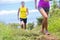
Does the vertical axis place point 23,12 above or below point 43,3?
below

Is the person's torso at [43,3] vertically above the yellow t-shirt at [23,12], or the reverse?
the person's torso at [43,3]

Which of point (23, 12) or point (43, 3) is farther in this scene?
point (23, 12)

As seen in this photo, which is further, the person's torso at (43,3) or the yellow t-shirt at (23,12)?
the yellow t-shirt at (23,12)

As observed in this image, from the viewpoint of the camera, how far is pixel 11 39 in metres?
6.70

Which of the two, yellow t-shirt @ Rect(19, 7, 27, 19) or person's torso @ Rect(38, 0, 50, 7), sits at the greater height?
person's torso @ Rect(38, 0, 50, 7)

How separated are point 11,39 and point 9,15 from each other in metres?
7.76

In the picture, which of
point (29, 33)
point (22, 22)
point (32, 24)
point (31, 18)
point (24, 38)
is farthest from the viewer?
point (32, 24)

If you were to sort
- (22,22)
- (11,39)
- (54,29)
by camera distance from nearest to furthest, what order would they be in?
(11,39) < (54,29) < (22,22)

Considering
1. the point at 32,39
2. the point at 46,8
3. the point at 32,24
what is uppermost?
the point at 46,8

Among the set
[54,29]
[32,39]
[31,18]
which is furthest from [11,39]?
[31,18]

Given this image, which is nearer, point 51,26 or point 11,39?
point 11,39

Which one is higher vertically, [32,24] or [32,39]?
[32,39]

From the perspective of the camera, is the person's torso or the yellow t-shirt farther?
the yellow t-shirt

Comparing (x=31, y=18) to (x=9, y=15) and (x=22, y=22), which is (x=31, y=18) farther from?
(x=22, y=22)
